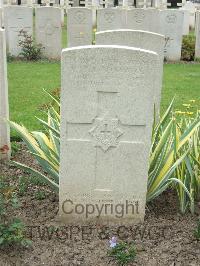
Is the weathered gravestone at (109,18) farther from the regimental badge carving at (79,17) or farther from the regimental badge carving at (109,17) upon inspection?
the regimental badge carving at (79,17)

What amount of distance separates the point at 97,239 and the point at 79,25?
9156 mm

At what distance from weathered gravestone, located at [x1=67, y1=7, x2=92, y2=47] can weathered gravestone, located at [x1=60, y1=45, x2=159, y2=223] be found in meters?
8.88

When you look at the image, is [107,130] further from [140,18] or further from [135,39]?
[140,18]

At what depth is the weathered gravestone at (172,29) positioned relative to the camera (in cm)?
1178

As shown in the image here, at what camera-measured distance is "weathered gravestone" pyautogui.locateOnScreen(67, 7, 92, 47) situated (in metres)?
11.9

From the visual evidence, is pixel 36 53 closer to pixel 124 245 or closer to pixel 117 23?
pixel 117 23

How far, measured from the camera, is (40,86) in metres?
9.00

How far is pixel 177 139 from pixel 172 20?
8.52m

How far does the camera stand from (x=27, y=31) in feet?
38.2

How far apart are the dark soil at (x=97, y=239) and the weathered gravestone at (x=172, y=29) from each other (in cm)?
838

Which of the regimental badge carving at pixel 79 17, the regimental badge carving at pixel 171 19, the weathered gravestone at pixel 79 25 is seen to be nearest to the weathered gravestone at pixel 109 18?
the weathered gravestone at pixel 79 25

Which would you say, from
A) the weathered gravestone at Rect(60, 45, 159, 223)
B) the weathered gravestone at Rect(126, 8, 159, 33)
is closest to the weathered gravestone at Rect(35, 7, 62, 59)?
the weathered gravestone at Rect(126, 8, 159, 33)

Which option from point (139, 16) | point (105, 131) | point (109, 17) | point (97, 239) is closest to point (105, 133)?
point (105, 131)

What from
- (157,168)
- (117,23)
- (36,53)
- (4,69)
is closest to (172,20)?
(117,23)
